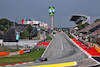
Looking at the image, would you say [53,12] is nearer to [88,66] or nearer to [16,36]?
[16,36]

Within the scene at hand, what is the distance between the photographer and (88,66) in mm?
18453

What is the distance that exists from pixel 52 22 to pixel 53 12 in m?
14.3

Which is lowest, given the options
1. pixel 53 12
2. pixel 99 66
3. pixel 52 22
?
pixel 99 66

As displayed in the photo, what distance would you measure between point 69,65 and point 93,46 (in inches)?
961

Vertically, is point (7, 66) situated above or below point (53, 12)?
below

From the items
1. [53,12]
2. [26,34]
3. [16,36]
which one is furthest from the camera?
[53,12]

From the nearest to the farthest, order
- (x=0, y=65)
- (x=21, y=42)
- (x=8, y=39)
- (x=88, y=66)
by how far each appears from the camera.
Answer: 1. (x=88, y=66)
2. (x=0, y=65)
3. (x=8, y=39)
4. (x=21, y=42)

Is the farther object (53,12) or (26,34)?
(53,12)

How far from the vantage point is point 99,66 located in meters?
19.2

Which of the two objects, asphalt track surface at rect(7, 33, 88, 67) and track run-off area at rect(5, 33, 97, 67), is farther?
asphalt track surface at rect(7, 33, 88, 67)

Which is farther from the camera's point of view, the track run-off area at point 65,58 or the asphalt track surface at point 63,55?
the asphalt track surface at point 63,55

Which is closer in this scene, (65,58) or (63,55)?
(65,58)

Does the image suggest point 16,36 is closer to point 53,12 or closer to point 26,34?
point 26,34

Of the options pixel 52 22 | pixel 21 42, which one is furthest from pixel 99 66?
pixel 52 22
